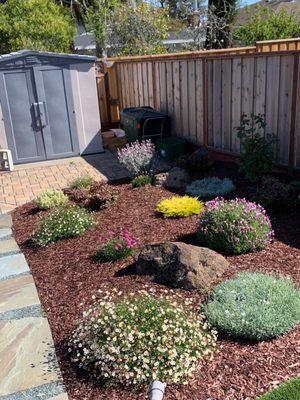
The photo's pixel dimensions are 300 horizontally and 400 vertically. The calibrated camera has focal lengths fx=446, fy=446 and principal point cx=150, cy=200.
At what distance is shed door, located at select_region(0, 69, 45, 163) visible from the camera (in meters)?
10.0

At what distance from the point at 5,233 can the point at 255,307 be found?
13.8 feet

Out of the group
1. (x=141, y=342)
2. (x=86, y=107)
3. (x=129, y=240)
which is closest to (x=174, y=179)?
(x=129, y=240)

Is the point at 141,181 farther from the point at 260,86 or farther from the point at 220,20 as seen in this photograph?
the point at 220,20

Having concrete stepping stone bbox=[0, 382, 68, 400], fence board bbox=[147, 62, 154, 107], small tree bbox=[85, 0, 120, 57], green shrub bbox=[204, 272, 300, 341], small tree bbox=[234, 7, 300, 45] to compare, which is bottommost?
concrete stepping stone bbox=[0, 382, 68, 400]

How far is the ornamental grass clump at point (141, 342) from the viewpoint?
3199 millimetres

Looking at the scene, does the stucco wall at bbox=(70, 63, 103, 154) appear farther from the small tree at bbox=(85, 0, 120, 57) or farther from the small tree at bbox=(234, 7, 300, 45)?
the small tree at bbox=(234, 7, 300, 45)

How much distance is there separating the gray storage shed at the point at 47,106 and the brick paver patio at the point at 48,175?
41cm

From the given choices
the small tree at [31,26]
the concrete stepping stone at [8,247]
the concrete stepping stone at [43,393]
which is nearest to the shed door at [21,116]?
the concrete stepping stone at [8,247]

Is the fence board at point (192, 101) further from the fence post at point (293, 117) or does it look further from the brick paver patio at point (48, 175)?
the fence post at point (293, 117)

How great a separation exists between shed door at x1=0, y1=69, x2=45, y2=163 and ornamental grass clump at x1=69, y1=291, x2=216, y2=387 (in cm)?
758

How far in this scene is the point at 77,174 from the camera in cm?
947

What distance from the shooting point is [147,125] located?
32.6 feet

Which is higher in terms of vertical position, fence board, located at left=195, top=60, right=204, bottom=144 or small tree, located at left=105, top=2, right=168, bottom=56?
small tree, located at left=105, top=2, right=168, bottom=56

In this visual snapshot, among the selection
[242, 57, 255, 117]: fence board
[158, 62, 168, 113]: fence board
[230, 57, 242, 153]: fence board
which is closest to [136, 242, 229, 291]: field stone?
[242, 57, 255, 117]: fence board
